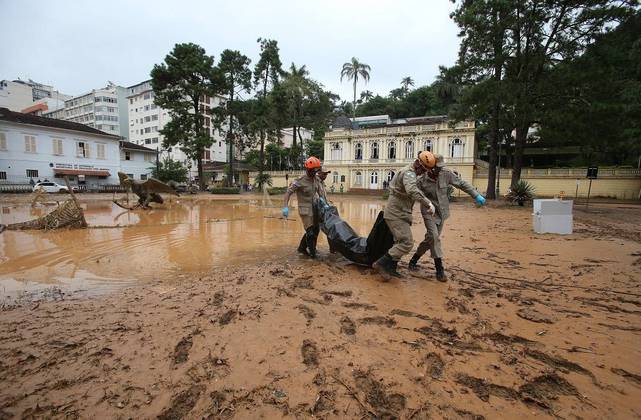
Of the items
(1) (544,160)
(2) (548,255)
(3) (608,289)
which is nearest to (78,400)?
(3) (608,289)

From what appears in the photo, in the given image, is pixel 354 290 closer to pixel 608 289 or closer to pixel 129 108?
pixel 608 289

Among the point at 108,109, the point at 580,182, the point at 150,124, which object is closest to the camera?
the point at 580,182

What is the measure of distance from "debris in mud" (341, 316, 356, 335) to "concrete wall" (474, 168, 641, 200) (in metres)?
29.2

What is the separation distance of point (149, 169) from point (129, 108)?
27.8 meters

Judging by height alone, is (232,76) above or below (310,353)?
above

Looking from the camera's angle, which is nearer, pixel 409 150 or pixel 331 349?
pixel 331 349

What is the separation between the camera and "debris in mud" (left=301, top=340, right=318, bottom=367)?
2.45m

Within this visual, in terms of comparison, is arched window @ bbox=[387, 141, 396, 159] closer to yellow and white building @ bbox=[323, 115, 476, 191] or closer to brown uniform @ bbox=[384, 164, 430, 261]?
yellow and white building @ bbox=[323, 115, 476, 191]

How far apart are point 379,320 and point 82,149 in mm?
39908

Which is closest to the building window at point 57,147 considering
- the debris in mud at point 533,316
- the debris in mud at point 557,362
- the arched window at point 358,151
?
the arched window at point 358,151

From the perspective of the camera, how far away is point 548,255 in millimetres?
5945

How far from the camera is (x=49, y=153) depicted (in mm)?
30953

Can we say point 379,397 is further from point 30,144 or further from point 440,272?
point 30,144

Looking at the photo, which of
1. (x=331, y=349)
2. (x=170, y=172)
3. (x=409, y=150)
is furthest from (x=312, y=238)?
(x=170, y=172)
